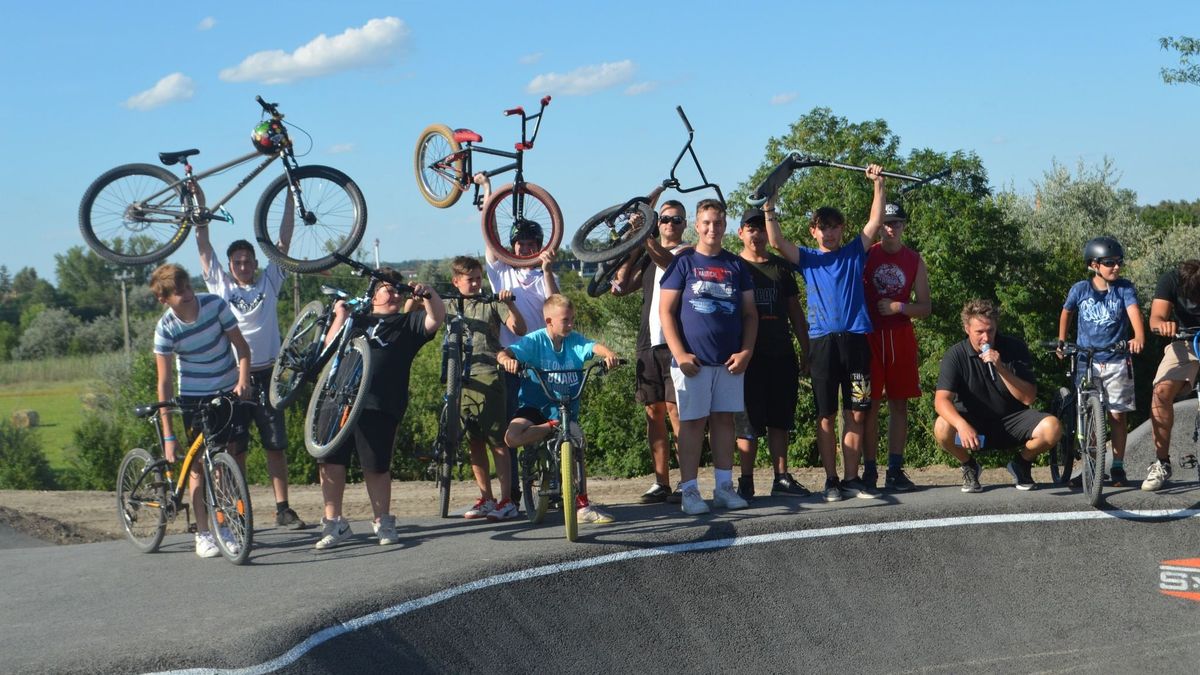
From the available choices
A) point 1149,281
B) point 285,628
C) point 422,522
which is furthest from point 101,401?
point 285,628

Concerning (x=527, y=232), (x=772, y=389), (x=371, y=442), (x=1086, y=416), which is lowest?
(x=1086, y=416)

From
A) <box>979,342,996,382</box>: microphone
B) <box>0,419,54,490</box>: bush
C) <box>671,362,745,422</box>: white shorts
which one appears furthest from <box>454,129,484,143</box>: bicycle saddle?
<box>0,419,54,490</box>: bush

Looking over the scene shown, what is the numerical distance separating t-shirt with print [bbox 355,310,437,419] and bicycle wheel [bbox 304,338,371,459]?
4.3 inches

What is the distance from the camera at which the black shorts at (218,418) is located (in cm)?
791

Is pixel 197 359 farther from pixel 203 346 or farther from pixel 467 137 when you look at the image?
pixel 467 137

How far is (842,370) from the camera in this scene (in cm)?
861

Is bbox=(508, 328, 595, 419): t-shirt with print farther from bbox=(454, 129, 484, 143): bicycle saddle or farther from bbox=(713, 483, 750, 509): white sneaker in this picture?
bbox=(454, 129, 484, 143): bicycle saddle

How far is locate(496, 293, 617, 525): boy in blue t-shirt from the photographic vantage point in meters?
8.06

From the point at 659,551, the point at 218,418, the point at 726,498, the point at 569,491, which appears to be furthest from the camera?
the point at 726,498

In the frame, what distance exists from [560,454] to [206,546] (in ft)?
8.36

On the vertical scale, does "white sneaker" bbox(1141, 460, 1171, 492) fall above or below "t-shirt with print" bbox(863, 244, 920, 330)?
below

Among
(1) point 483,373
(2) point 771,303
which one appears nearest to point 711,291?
(2) point 771,303

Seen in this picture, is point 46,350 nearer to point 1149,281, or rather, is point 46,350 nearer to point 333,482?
point 1149,281

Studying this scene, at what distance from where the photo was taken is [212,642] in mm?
5715
